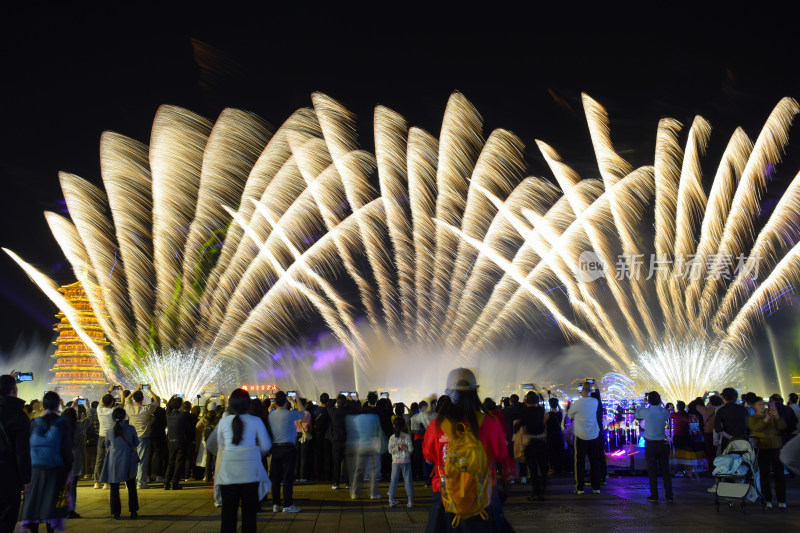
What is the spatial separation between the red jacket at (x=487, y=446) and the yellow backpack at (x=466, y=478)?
0.27ft

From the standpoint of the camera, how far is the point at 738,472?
36.8 ft

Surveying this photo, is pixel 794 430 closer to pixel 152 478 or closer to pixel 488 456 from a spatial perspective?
pixel 488 456

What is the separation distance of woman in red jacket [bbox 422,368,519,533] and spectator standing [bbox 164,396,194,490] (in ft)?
36.2

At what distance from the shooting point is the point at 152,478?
57.1ft

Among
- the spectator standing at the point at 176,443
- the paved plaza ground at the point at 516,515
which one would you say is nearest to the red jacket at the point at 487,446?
the paved plaza ground at the point at 516,515

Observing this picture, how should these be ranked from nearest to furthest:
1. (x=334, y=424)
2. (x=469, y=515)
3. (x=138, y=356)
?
(x=469, y=515)
(x=334, y=424)
(x=138, y=356)

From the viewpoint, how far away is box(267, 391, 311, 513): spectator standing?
39.2 feet

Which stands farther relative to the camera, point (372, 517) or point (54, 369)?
point (54, 369)

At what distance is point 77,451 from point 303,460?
193 inches

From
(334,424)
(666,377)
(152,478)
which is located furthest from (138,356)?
(666,377)

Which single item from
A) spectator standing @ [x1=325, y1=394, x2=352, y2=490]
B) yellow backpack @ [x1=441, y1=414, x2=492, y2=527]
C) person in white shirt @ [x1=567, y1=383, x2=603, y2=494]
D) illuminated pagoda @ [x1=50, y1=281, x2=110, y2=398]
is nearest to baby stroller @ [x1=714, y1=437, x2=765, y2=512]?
person in white shirt @ [x1=567, y1=383, x2=603, y2=494]

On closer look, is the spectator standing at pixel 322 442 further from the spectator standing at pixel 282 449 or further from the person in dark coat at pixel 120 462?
the person in dark coat at pixel 120 462

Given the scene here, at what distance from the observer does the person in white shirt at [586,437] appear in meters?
13.5

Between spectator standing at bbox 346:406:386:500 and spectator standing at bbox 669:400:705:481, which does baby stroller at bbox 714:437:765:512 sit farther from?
spectator standing at bbox 346:406:386:500
